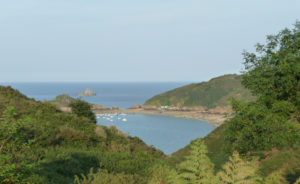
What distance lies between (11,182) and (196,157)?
15.5 ft

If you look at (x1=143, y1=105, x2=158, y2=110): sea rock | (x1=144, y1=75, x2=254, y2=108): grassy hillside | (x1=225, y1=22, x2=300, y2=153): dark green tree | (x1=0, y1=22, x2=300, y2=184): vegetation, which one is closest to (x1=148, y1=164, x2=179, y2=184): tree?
(x1=0, y1=22, x2=300, y2=184): vegetation

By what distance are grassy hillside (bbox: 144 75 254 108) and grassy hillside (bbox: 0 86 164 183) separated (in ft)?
450

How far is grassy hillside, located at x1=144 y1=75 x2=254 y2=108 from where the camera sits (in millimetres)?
157500

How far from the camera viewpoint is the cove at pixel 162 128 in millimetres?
83438

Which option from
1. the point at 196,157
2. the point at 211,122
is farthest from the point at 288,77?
the point at 211,122

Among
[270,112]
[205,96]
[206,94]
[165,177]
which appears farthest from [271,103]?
[206,94]

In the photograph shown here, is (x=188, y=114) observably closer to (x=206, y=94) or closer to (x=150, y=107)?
(x=150, y=107)

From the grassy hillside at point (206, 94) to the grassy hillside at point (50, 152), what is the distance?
450 feet

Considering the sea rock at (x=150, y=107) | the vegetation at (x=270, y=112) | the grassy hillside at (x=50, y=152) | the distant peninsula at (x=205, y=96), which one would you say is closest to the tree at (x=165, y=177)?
the grassy hillside at (x=50, y=152)

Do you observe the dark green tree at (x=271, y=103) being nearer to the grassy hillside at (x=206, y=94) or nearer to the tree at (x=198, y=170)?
the tree at (x=198, y=170)

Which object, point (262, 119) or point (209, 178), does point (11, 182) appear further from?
point (262, 119)

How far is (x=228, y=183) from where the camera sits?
4191 millimetres

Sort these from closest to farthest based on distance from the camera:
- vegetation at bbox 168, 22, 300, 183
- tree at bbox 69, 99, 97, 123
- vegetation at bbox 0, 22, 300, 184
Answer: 1. vegetation at bbox 0, 22, 300, 184
2. vegetation at bbox 168, 22, 300, 183
3. tree at bbox 69, 99, 97, 123

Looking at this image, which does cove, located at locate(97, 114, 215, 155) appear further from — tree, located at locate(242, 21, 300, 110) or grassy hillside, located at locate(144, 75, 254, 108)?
tree, located at locate(242, 21, 300, 110)
